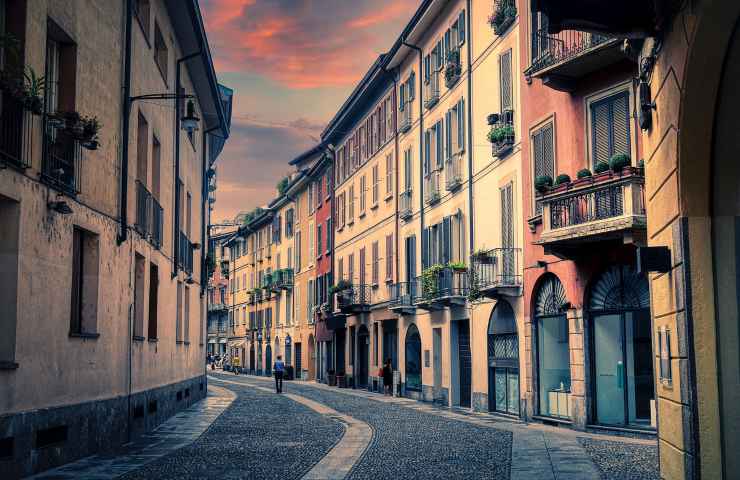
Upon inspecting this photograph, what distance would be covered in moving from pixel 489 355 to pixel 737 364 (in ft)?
59.4

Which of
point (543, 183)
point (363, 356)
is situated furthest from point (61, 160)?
point (363, 356)

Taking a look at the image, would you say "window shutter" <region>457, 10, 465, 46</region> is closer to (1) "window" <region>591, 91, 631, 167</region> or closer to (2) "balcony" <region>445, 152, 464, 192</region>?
(2) "balcony" <region>445, 152, 464, 192</region>

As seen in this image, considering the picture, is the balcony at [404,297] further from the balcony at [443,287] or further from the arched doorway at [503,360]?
the arched doorway at [503,360]

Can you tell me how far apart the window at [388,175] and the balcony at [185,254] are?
10724 mm

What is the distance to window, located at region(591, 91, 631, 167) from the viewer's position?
61.6ft

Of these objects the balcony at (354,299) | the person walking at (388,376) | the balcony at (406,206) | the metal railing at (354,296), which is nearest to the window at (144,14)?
the balcony at (406,206)

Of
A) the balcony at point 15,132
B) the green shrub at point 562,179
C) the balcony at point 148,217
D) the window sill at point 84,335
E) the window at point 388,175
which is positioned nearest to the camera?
the balcony at point 15,132

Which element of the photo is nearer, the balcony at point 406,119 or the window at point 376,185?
the balcony at point 406,119

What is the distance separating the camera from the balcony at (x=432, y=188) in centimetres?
3120

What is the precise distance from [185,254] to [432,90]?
1040 centimetres

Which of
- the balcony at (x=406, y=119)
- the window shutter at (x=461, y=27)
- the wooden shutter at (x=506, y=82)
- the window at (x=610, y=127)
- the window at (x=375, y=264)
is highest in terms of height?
the window shutter at (x=461, y=27)

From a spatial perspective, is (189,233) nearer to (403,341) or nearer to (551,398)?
(403,341)

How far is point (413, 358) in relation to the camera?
3550 centimetres

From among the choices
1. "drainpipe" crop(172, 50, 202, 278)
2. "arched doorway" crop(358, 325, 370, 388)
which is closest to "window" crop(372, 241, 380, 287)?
"arched doorway" crop(358, 325, 370, 388)
